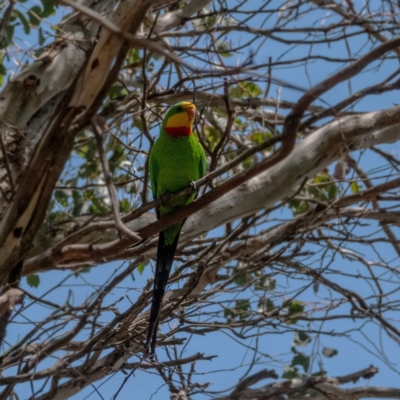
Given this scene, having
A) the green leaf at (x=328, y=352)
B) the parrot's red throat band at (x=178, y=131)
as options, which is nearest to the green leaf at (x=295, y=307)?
the green leaf at (x=328, y=352)

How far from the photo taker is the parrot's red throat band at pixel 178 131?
4.17 metres

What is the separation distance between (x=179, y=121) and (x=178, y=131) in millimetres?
74

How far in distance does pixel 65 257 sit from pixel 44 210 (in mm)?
225

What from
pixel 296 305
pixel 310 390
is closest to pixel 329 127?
pixel 310 390

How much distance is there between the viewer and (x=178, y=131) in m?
4.20

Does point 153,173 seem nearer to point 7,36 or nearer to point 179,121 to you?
point 179,121

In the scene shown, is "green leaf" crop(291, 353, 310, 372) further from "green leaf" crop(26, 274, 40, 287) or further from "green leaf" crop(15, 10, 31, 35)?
"green leaf" crop(15, 10, 31, 35)

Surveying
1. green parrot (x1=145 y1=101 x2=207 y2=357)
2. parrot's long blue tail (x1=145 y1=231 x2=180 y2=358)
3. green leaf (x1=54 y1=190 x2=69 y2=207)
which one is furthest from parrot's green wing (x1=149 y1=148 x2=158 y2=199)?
green leaf (x1=54 y1=190 x2=69 y2=207)

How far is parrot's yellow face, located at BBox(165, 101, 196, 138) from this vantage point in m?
4.15

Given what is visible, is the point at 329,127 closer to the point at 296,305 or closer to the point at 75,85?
the point at 75,85

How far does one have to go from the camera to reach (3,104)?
360 centimetres

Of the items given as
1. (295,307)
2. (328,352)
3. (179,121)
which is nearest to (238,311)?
(295,307)

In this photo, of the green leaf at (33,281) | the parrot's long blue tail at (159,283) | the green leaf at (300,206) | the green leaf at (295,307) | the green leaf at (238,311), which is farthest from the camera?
the green leaf at (300,206)

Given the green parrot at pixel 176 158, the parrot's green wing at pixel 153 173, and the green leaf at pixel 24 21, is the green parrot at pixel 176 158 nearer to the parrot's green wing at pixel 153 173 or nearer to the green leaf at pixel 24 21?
the parrot's green wing at pixel 153 173
